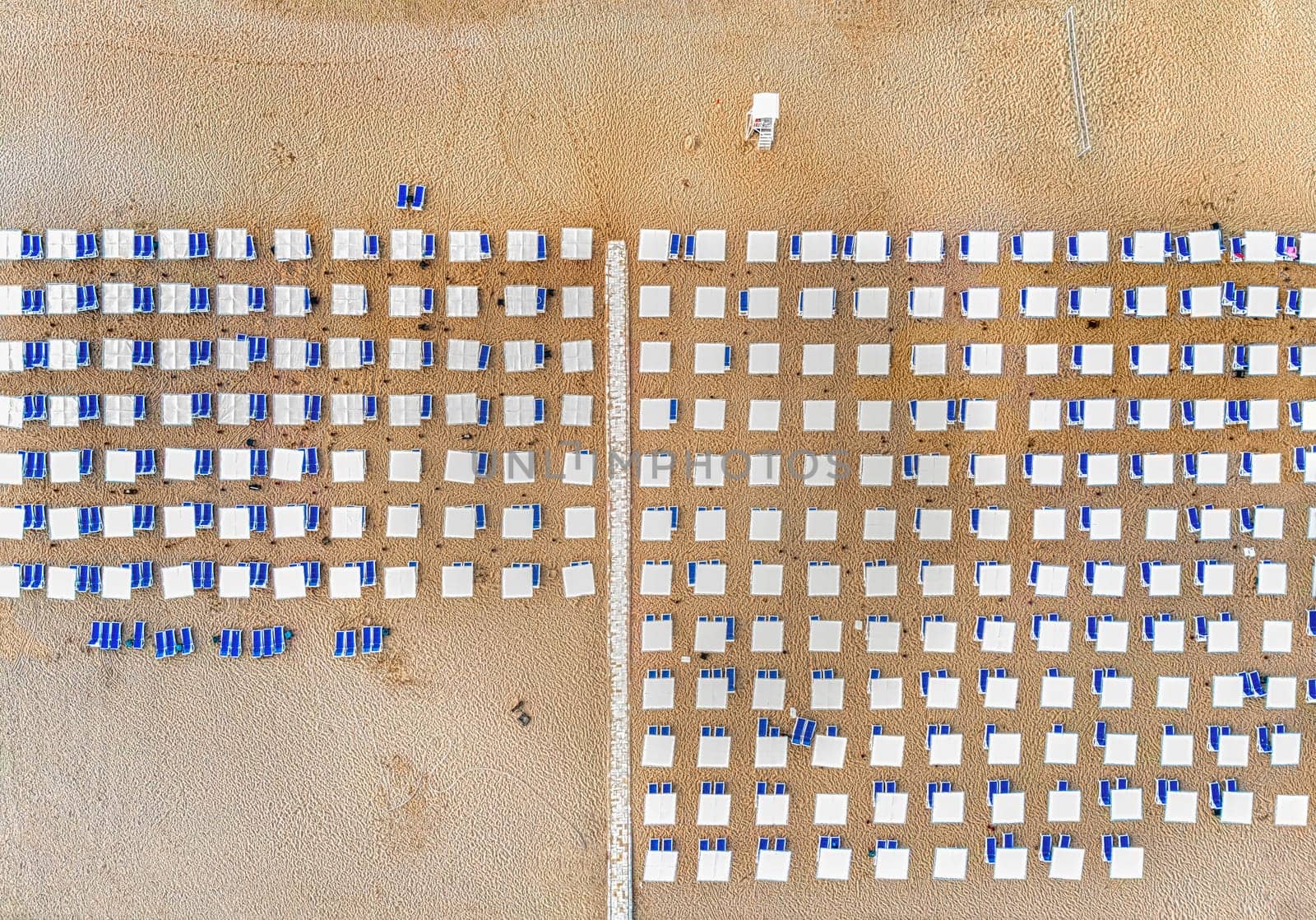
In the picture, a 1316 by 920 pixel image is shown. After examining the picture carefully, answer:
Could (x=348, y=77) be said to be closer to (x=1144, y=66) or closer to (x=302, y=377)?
(x=302, y=377)

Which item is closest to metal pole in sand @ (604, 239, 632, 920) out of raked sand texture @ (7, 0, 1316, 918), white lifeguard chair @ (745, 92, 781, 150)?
raked sand texture @ (7, 0, 1316, 918)

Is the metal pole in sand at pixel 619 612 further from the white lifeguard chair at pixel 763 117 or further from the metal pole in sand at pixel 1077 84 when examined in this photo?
the metal pole in sand at pixel 1077 84

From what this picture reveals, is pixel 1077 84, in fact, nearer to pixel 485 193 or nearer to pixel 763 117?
pixel 763 117

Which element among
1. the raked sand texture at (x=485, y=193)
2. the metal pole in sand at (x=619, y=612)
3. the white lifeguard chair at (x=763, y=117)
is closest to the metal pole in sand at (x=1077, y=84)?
the raked sand texture at (x=485, y=193)

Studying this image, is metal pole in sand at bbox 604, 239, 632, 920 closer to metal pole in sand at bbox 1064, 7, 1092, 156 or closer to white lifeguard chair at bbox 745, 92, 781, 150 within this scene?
white lifeguard chair at bbox 745, 92, 781, 150

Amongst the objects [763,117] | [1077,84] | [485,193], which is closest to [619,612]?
[485,193]
